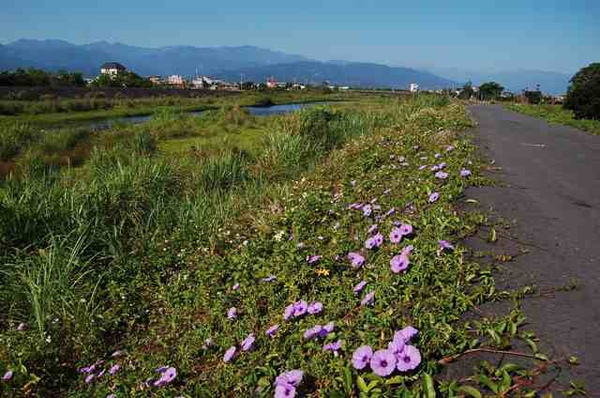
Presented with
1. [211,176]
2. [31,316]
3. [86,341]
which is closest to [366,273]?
[86,341]

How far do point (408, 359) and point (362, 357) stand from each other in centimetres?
16

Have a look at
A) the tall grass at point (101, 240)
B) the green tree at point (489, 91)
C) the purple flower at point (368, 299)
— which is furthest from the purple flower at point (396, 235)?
the green tree at point (489, 91)

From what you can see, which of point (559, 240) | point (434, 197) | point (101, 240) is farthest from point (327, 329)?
point (101, 240)

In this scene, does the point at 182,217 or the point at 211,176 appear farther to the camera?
the point at 211,176

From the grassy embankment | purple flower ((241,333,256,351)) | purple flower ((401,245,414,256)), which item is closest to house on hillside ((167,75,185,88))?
the grassy embankment

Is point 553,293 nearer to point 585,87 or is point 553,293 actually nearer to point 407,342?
point 407,342

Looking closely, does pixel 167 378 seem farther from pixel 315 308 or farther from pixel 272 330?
pixel 315 308

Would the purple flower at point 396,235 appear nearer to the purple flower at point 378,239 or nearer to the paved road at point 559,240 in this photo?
the purple flower at point 378,239

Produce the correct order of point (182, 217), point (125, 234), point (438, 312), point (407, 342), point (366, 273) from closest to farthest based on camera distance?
point (407, 342)
point (438, 312)
point (366, 273)
point (182, 217)
point (125, 234)

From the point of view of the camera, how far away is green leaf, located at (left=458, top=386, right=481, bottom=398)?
51.2 inches

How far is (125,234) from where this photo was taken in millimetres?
4723

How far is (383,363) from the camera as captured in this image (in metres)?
1.44

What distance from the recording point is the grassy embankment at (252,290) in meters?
1.65

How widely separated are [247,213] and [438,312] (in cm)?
306
